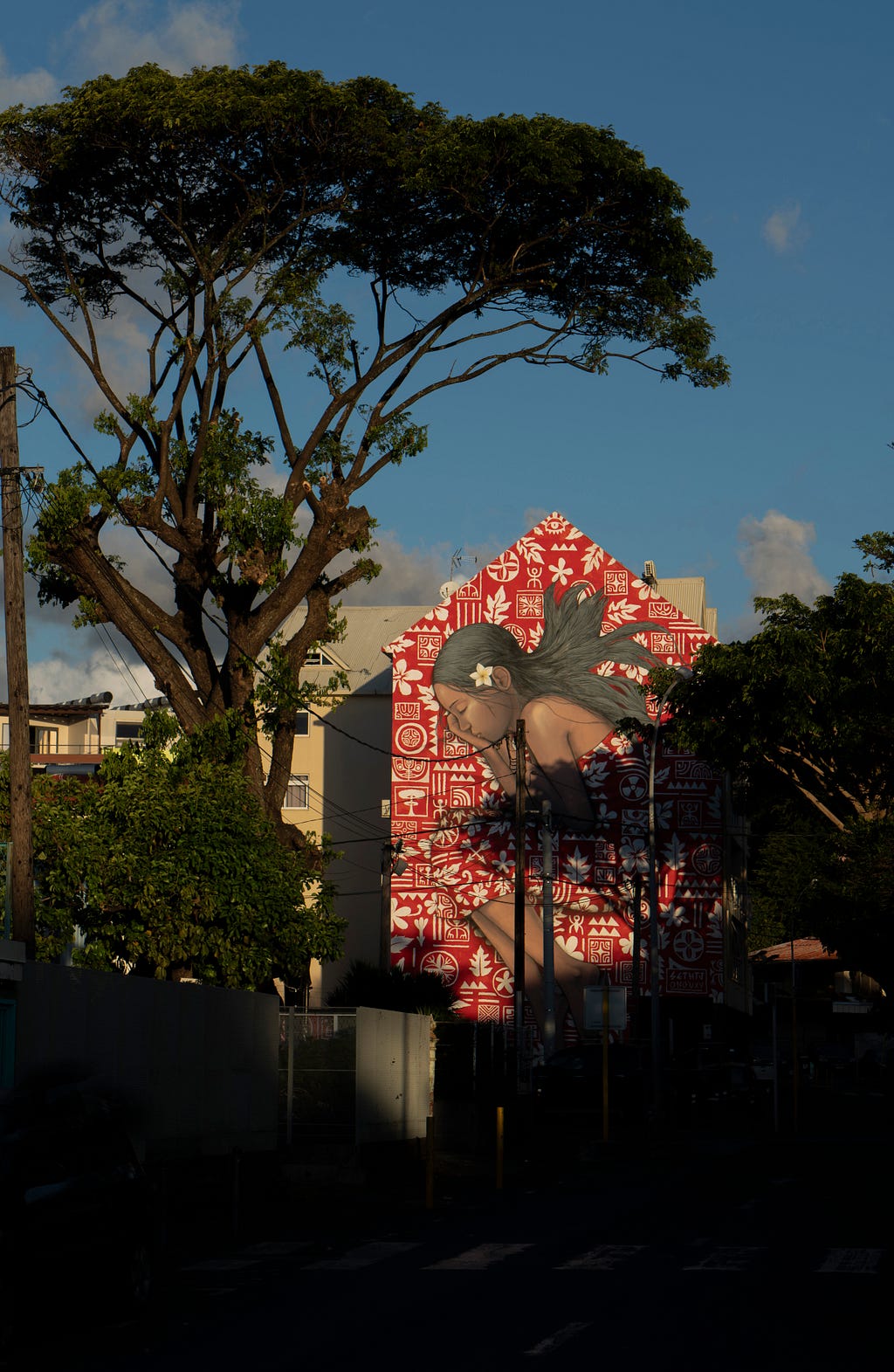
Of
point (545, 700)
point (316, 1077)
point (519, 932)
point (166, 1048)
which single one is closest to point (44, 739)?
point (545, 700)

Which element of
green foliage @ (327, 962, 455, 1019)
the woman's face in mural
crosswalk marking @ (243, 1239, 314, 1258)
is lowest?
crosswalk marking @ (243, 1239, 314, 1258)

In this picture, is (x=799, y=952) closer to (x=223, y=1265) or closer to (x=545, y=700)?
(x=545, y=700)

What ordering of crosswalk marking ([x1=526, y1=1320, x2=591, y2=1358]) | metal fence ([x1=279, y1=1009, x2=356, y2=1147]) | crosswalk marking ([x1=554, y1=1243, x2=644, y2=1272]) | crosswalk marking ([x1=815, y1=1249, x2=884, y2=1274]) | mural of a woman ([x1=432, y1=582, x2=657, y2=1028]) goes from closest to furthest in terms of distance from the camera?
crosswalk marking ([x1=526, y1=1320, x2=591, y2=1358]) → crosswalk marking ([x1=815, y1=1249, x2=884, y2=1274]) → crosswalk marking ([x1=554, y1=1243, x2=644, y2=1272]) → metal fence ([x1=279, y1=1009, x2=356, y2=1147]) → mural of a woman ([x1=432, y1=582, x2=657, y2=1028])

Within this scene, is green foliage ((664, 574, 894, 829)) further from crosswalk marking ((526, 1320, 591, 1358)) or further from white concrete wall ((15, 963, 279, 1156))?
crosswalk marking ((526, 1320, 591, 1358))

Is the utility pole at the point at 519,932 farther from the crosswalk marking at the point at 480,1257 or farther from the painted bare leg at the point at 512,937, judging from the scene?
the crosswalk marking at the point at 480,1257

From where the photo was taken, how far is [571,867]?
53.8 m

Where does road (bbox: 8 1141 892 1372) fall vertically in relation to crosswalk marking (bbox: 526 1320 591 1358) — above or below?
below

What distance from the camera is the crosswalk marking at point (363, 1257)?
14.9m

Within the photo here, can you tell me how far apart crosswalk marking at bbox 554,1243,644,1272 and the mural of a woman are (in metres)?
37.7

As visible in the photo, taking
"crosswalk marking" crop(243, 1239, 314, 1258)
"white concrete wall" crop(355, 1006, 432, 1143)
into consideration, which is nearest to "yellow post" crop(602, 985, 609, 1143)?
"white concrete wall" crop(355, 1006, 432, 1143)

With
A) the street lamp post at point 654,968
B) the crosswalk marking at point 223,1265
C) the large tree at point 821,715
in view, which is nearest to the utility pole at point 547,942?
the street lamp post at point 654,968

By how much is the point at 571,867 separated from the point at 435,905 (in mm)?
4422

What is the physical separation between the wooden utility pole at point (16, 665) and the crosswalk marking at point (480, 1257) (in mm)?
6536

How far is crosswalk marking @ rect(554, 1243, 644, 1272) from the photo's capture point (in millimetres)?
14223
